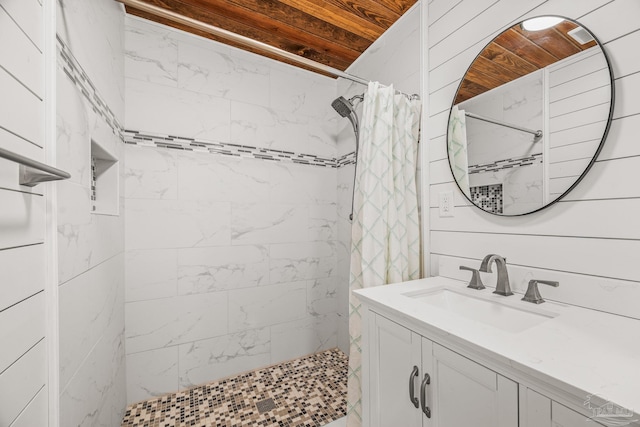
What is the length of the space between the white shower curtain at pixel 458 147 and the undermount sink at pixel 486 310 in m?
0.48

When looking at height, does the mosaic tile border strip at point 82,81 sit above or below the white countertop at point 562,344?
above

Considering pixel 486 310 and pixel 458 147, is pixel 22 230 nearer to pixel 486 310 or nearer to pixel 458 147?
pixel 486 310

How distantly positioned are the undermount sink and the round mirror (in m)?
→ 0.38

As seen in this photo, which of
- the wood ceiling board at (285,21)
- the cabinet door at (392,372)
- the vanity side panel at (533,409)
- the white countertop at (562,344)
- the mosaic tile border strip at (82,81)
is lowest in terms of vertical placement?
the cabinet door at (392,372)

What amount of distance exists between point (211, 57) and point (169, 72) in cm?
32

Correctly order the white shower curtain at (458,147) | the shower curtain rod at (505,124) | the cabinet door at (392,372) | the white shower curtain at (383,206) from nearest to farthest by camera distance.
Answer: the cabinet door at (392,372)
the shower curtain rod at (505,124)
the white shower curtain at (458,147)
the white shower curtain at (383,206)

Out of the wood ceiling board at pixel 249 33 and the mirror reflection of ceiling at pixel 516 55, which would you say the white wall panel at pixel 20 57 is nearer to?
the wood ceiling board at pixel 249 33

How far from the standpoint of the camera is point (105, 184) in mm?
1397

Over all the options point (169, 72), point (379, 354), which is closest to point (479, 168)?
point (379, 354)

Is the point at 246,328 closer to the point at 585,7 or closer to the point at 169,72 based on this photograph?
the point at 169,72

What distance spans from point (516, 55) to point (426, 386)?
4.37 ft

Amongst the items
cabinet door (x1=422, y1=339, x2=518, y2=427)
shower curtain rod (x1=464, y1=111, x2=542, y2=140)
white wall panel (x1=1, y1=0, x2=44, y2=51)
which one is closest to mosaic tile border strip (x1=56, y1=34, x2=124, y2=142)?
white wall panel (x1=1, y1=0, x2=44, y2=51)

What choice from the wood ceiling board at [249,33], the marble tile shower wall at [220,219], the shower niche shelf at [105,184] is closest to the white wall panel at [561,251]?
the marble tile shower wall at [220,219]

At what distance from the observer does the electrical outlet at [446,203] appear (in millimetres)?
1309
